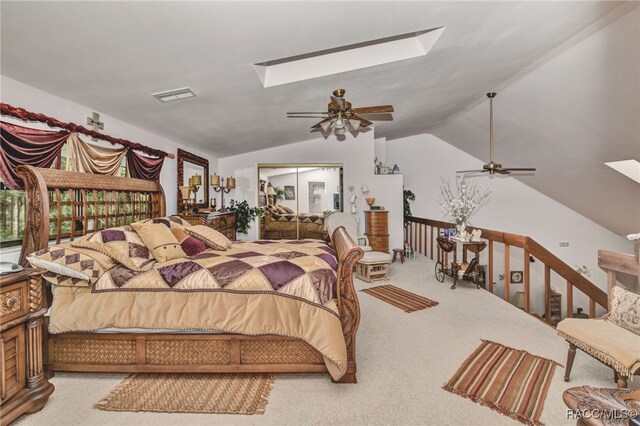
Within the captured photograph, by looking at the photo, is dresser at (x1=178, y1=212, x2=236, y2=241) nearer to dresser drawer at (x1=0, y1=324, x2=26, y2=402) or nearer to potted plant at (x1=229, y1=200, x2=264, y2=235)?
potted plant at (x1=229, y1=200, x2=264, y2=235)

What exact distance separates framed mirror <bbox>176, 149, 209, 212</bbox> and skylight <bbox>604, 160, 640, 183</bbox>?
6168 mm

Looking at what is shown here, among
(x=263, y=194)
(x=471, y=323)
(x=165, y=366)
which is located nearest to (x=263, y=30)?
(x=165, y=366)

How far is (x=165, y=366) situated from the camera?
2.06 m

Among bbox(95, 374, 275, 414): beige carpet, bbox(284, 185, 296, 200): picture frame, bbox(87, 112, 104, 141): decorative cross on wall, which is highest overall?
bbox(87, 112, 104, 141): decorative cross on wall

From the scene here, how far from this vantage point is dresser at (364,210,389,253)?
598 centimetres

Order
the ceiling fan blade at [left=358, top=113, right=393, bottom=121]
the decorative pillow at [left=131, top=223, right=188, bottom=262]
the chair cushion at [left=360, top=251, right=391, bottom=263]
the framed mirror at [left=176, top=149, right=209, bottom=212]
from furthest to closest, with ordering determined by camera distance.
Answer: the framed mirror at [left=176, top=149, right=209, bottom=212], the chair cushion at [left=360, top=251, right=391, bottom=263], the ceiling fan blade at [left=358, top=113, right=393, bottom=121], the decorative pillow at [left=131, top=223, right=188, bottom=262]

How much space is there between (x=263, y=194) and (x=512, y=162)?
5.39 m

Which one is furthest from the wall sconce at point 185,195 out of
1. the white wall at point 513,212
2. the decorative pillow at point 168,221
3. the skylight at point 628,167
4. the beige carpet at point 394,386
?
the skylight at point 628,167

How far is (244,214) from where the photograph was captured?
6.24 meters

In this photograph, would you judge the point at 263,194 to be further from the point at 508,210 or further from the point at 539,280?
the point at 539,280

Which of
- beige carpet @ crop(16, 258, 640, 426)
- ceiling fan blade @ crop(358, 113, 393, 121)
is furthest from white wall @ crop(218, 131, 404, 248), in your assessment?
beige carpet @ crop(16, 258, 640, 426)

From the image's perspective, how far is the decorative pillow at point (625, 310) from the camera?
1.86 m

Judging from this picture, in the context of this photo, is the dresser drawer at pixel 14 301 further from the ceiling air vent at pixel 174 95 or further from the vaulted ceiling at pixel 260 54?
the ceiling air vent at pixel 174 95

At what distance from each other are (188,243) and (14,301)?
1.35m
